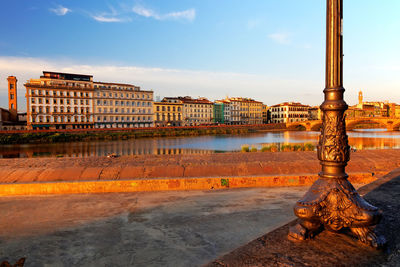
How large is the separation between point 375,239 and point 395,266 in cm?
41

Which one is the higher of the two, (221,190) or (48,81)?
(48,81)

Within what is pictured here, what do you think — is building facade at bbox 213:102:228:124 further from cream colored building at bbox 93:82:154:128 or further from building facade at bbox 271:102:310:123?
cream colored building at bbox 93:82:154:128

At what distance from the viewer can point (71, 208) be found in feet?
17.2

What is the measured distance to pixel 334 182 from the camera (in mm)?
2994

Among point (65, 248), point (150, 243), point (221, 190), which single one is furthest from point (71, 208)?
point (221, 190)

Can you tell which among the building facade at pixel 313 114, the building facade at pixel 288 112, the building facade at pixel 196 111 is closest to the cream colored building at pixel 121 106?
the building facade at pixel 196 111

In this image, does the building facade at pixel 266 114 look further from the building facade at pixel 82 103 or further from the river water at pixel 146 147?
the river water at pixel 146 147

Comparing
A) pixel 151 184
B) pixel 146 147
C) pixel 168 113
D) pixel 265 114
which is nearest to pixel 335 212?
pixel 151 184

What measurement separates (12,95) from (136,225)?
85.7 metres

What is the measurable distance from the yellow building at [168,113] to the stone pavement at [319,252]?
8641 cm

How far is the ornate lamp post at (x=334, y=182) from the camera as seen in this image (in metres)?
2.80

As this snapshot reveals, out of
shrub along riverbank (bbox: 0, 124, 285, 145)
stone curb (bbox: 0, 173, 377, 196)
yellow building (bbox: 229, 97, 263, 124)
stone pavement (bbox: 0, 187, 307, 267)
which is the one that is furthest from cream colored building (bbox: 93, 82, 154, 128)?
stone pavement (bbox: 0, 187, 307, 267)

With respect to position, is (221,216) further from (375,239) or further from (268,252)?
(375,239)

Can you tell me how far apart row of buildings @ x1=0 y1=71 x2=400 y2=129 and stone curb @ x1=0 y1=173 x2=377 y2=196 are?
6685 cm
